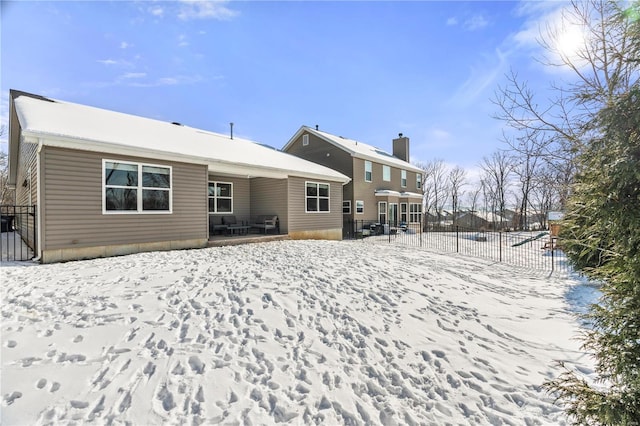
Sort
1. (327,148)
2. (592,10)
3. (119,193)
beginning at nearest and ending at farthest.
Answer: (119,193) < (592,10) < (327,148)

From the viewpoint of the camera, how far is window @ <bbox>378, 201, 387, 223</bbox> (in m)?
21.7

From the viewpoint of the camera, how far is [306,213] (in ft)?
44.4

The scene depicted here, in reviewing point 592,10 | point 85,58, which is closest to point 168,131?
point 85,58

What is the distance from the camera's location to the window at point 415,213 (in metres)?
24.6

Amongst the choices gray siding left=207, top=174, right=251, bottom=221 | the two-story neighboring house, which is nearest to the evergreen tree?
gray siding left=207, top=174, right=251, bottom=221

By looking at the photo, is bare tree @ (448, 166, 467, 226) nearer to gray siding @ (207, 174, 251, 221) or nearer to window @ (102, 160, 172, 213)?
gray siding @ (207, 174, 251, 221)

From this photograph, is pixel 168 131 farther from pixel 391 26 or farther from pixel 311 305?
pixel 311 305

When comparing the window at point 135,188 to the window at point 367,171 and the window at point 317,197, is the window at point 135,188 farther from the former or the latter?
the window at point 367,171

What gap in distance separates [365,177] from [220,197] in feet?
35.9

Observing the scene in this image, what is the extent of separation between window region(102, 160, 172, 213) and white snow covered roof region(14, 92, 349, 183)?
1.47ft

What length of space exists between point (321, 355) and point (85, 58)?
1187cm

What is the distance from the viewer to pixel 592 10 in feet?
28.0

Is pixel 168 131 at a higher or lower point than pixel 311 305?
higher

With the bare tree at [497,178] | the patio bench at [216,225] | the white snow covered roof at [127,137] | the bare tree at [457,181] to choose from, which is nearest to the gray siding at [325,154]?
the white snow covered roof at [127,137]
